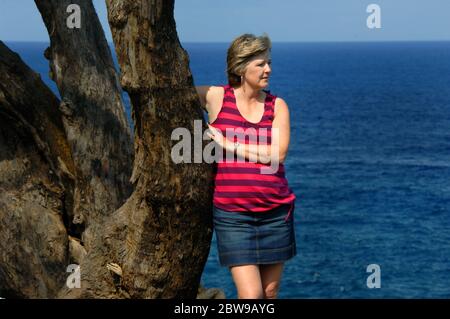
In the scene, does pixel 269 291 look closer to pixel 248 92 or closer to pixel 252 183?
pixel 252 183

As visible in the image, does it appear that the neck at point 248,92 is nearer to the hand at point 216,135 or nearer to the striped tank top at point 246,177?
the striped tank top at point 246,177

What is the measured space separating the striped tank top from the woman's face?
228 millimetres

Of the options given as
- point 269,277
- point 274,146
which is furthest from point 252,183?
point 269,277

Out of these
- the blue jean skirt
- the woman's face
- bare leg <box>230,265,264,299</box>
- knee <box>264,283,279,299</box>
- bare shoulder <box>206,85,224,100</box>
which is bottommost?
knee <box>264,283,279,299</box>

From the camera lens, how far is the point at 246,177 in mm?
6266

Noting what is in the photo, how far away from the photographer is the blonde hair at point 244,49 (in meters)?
6.20

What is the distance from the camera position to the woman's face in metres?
6.25

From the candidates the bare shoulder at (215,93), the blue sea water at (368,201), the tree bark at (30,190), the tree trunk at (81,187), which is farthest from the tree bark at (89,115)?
the blue sea water at (368,201)

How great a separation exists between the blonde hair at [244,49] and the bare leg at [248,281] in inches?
60.3

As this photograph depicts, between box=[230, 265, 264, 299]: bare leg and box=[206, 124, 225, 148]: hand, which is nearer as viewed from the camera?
box=[230, 265, 264, 299]: bare leg

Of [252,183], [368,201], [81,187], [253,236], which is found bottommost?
[368,201]

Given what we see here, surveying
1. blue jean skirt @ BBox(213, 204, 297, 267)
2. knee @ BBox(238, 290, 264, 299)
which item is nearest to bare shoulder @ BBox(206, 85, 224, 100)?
blue jean skirt @ BBox(213, 204, 297, 267)

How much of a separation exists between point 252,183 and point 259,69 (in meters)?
0.89

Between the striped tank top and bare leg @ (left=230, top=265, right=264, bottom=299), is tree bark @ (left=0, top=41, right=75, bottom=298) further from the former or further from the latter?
bare leg @ (left=230, top=265, right=264, bottom=299)
